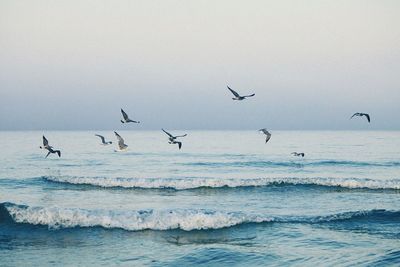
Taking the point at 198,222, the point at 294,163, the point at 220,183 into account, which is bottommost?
the point at 198,222

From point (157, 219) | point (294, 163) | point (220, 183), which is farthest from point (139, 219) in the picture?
point (294, 163)

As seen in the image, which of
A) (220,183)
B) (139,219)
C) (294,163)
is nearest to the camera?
(139,219)

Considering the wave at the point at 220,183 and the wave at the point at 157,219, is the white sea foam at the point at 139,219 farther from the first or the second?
the wave at the point at 220,183

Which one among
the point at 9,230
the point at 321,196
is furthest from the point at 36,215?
the point at 321,196

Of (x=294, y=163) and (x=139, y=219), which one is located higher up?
(x=294, y=163)

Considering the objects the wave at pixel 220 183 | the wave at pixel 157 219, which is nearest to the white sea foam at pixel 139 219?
the wave at pixel 157 219

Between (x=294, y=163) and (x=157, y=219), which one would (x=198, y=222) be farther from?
(x=294, y=163)

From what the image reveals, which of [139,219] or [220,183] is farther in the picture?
[220,183]

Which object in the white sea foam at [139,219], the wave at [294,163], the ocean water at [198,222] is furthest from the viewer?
the wave at [294,163]

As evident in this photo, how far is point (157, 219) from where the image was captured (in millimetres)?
14961

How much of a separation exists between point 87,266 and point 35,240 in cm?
356

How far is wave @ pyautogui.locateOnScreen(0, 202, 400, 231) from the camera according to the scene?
14836mm

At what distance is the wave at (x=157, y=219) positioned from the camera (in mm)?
14836

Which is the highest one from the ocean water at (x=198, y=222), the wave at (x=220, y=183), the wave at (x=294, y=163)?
the wave at (x=294, y=163)
